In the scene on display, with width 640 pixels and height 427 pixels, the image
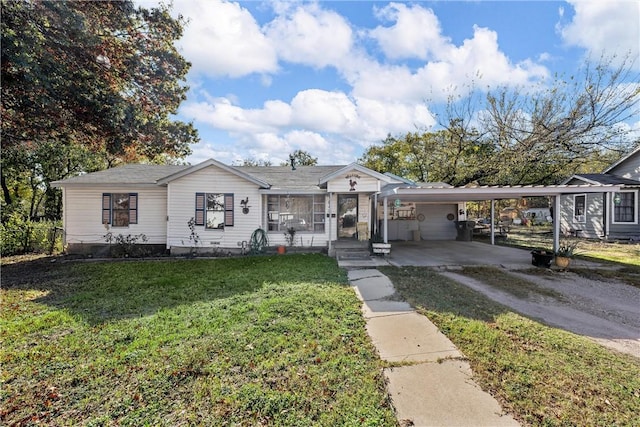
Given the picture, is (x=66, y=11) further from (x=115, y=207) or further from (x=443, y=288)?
(x=443, y=288)

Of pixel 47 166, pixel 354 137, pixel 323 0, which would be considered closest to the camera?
pixel 323 0

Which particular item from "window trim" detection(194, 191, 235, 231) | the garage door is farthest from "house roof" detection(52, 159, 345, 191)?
the garage door

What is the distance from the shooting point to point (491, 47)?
12047mm

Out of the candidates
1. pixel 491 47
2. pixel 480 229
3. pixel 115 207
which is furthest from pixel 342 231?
pixel 480 229

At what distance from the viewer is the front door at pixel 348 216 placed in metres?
11.7

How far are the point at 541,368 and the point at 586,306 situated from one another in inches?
136

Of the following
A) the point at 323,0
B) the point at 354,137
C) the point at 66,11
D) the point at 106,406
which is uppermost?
the point at 354,137

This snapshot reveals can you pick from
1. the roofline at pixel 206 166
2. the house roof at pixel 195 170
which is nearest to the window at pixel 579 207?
the house roof at pixel 195 170

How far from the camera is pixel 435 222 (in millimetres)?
15875

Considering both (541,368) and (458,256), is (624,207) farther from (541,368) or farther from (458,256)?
(541,368)

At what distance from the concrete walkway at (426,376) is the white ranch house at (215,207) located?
20.9ft

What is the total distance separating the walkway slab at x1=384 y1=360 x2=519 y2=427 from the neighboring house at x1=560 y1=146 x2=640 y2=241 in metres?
16.2

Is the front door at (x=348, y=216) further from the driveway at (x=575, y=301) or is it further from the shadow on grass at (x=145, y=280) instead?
the driveway at (x=575, y=301)

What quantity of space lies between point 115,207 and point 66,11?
678 centimetres
